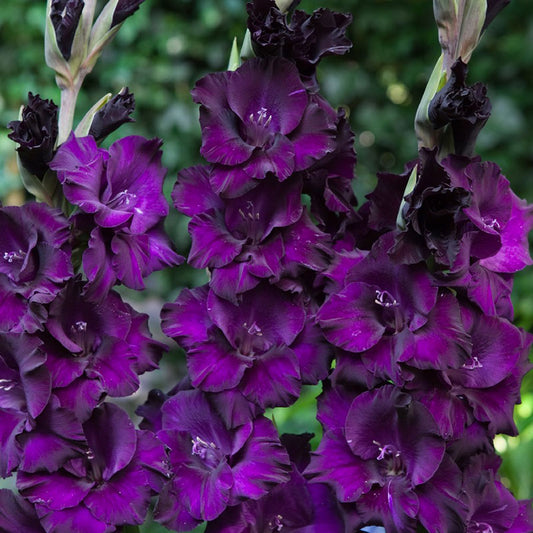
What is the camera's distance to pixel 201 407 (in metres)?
0.99

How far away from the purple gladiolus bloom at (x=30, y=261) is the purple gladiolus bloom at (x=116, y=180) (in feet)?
0.14

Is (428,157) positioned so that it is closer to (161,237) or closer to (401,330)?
(401,330)

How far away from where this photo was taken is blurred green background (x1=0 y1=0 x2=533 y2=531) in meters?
2.73

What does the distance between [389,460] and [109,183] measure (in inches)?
18.5

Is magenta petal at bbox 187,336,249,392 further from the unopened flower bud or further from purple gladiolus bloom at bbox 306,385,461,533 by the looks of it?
the unopened flower bud

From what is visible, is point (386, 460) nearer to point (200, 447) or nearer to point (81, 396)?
point (200, 447)

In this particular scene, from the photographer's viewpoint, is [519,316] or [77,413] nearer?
[77,413]

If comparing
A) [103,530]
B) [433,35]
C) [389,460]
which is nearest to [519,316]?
[433,35]

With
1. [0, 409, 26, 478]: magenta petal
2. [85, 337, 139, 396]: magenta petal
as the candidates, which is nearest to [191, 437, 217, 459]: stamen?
[85, 337, 139, 396]: magenta petal

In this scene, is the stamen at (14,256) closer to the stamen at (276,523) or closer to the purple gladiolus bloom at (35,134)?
the purple gladiolus bloom at (35,134)

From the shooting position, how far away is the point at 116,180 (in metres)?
1.02

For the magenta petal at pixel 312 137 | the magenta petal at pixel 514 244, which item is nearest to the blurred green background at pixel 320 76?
the magenta petal at pixel 514 244

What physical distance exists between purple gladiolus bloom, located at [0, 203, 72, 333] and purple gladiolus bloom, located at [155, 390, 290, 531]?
0.21m

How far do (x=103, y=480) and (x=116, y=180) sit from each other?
37cm
